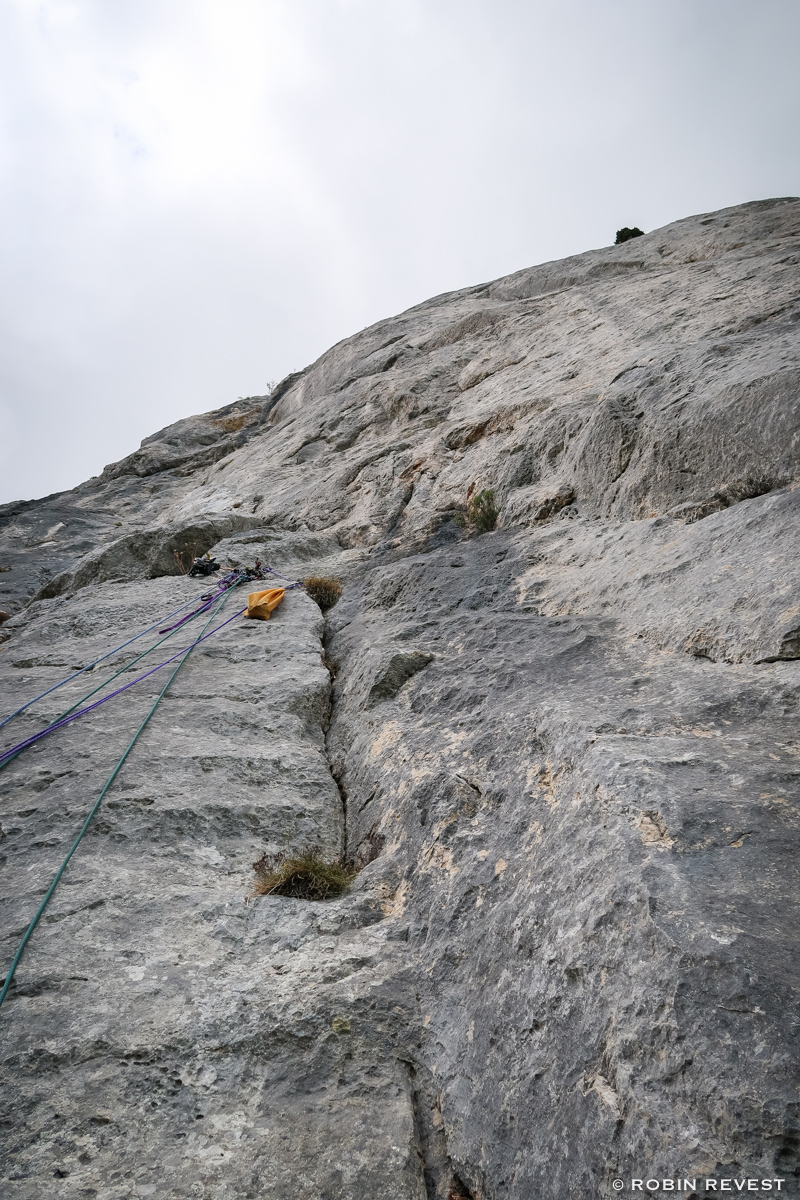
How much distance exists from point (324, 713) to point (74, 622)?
383 centimetres

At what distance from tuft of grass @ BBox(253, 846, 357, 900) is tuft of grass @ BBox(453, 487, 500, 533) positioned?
4076 mm

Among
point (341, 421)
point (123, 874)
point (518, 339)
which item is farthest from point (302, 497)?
point (123, 874)

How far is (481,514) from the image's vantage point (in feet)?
23.0

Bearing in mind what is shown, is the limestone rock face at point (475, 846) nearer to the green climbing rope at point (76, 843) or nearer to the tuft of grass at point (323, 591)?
the green climbing rope at point (76, 843)

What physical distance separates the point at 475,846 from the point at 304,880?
3.43ft

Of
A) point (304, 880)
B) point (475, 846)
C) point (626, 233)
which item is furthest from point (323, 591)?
point (626, 233)

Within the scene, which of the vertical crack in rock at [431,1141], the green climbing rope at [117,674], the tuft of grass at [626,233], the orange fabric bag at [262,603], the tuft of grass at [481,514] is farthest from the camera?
the tuft of grass at [626,233]

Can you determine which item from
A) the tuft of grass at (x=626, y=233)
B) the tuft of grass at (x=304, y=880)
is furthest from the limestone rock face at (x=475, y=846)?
the tuft of grass at (x=626, y=233)

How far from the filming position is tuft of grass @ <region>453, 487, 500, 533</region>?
22.8 feet

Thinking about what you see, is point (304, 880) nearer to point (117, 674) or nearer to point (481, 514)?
point (117, 674)

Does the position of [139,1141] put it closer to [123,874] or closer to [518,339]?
[123,874]

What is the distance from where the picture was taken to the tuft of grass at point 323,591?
771 centimetres

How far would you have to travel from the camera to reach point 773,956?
1.95 m

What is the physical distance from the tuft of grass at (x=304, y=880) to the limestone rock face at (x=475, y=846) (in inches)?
5.4
